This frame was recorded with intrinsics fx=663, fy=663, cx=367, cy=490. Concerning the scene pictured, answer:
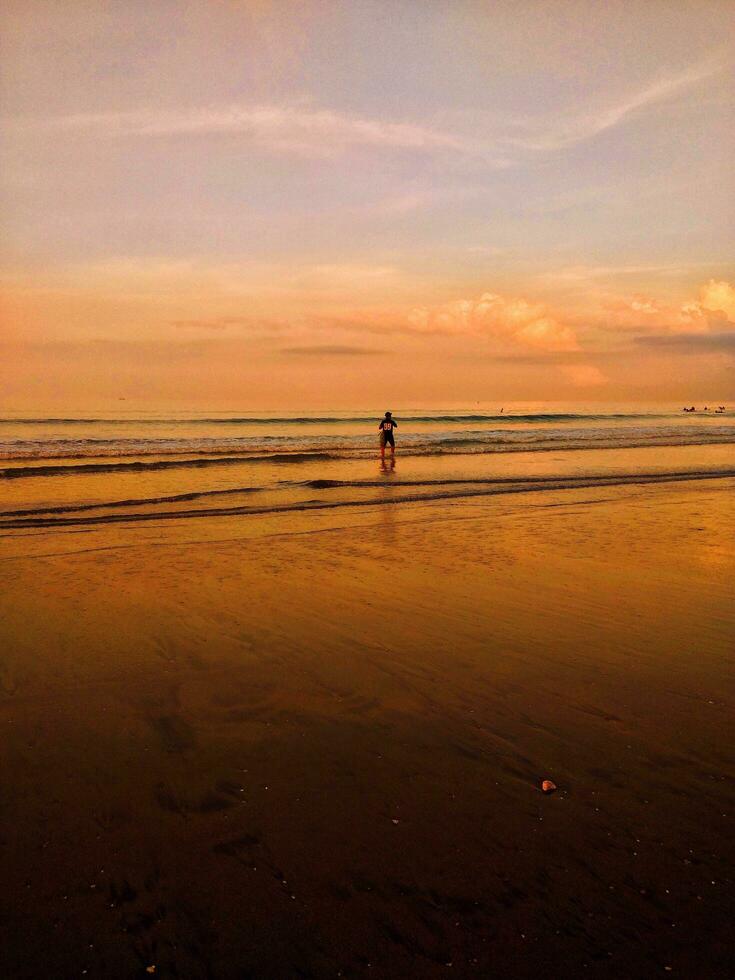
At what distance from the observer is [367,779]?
4.55 metres

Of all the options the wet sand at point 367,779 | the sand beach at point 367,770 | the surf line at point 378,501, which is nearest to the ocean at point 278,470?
the surf line at point 378,501

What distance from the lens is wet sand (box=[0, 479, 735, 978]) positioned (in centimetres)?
319

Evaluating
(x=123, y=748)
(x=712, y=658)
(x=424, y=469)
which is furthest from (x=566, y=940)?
(x=424, y=469)

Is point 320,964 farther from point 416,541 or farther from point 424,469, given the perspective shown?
point 424,469

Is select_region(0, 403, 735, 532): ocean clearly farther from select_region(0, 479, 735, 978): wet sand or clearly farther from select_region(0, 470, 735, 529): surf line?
select_region(0, 479, 735, 978): wet sand

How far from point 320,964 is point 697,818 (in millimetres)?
2450

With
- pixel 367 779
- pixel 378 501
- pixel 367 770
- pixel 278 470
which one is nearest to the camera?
pixel 367 779

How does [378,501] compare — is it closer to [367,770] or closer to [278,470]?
[278,470]

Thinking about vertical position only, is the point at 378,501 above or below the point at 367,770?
above

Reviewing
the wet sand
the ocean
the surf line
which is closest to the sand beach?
the wet sand

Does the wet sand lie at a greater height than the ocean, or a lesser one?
lesser

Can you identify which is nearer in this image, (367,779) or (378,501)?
(367,779)

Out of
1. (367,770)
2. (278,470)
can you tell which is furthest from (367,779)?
(278,470)

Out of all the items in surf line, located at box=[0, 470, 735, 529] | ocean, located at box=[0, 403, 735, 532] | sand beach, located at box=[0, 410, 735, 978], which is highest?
ocean, located at box=[0, 403, 735, 532]
